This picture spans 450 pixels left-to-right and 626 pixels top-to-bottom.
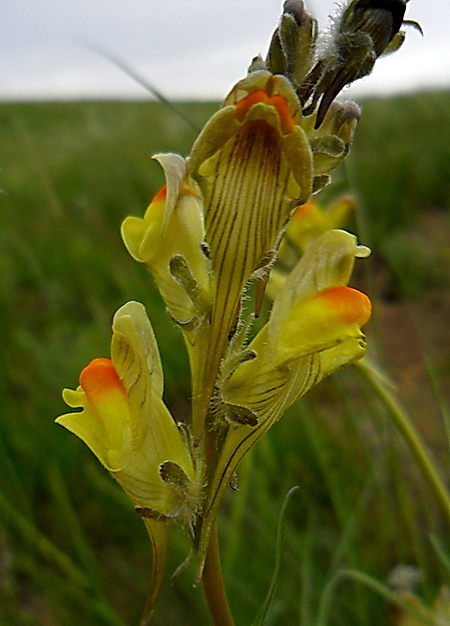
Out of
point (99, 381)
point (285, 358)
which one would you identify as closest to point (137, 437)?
point (99, 381)

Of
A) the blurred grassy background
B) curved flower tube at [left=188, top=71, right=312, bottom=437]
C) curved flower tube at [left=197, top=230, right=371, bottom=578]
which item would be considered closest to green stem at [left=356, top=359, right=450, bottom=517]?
the blurred grassy background

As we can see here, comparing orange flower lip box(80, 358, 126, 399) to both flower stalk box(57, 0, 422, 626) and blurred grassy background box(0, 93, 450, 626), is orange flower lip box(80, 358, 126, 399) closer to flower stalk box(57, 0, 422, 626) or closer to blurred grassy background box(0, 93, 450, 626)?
flower stalk box(57, 0, 422, 626)

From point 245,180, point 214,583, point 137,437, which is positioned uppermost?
point 245,180

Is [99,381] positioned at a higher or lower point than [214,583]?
higher

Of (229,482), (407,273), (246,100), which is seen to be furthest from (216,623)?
(407,273)

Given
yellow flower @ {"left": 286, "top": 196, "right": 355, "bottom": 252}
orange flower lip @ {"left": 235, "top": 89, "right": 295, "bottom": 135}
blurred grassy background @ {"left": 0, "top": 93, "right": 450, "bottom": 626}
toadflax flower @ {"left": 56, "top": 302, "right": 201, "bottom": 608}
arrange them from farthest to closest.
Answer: yellow flower @ {"left": 286, "top": 196, "right": 355, "bottom": 252} → blurred grassy background @ {"left": 0, "top": 93, "right": 450, "bottom": 626} → toadflax flower @ {"left": 56, "top": 302, "right": 201, "bottom": 608} → orange flower lip @ {"left": 235, "top": 89, "right": 295, "bottom": 135}

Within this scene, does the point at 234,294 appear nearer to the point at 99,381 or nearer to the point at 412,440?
the point at 99,381
